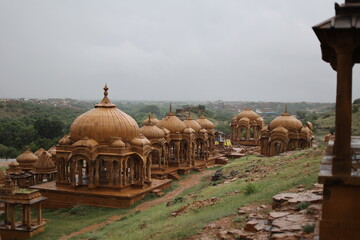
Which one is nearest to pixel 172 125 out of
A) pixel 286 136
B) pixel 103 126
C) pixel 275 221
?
pixel 286 136

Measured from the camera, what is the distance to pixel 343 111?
668 cm

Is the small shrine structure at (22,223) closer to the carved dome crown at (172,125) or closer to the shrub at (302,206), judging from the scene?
the shrub at (302,206)

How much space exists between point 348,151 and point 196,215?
20.1ft

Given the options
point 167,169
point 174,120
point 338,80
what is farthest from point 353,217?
point 174,120

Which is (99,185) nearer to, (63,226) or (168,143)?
(63,226)

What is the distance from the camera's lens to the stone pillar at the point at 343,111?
21.9 feet

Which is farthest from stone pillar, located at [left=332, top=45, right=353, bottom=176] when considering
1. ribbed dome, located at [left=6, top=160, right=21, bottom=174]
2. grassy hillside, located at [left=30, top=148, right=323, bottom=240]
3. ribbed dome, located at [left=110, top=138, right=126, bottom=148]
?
ribbed dome, located at [left=6, top=160, right=21, bottom=174]

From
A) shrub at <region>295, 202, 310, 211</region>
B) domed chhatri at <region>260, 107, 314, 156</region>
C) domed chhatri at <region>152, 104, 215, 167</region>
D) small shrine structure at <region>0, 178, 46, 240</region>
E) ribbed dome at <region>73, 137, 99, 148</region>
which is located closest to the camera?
shrub at <region>295, 202, 310, 211</region>

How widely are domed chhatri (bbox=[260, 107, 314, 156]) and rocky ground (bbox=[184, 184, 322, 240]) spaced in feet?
68.5

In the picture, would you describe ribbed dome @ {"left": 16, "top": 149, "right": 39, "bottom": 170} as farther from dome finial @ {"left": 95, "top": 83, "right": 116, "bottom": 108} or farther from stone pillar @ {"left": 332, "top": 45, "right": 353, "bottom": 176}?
stone pillar @ {"left": 332, "top": 45, "right": 353, "bottom": 176}

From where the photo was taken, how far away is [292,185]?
475 inches

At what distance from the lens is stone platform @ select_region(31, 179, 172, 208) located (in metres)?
20.5

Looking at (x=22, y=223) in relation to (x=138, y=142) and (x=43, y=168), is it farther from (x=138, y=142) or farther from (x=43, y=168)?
(x=43, y=168)

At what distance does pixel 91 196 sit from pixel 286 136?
17219 mm
